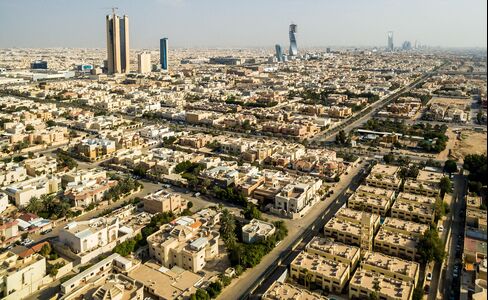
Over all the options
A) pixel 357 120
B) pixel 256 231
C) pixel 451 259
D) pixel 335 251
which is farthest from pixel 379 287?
pixel 357 120

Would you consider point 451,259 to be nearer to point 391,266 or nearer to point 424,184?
point 391,266

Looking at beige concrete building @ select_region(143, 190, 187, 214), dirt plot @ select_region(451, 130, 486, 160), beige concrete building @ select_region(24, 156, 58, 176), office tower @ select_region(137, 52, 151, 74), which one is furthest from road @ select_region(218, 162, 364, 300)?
office tower @ select_region(137, 52, 151, 74)

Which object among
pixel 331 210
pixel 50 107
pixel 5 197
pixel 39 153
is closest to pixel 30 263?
pixel 5 197

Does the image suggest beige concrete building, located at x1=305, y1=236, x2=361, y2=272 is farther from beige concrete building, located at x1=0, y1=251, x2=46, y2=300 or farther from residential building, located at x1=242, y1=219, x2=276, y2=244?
beige concrete building, located at x1=0, y1=251, x2=46, y2=300

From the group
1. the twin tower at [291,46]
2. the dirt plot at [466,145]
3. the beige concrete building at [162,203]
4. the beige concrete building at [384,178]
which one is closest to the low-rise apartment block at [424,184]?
the beige concrete building at [384,178]

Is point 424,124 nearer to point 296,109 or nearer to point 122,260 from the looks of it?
point 296,109

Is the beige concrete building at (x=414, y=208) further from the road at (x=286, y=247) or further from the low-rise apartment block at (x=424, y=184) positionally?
the road at (x=286, y=247)
